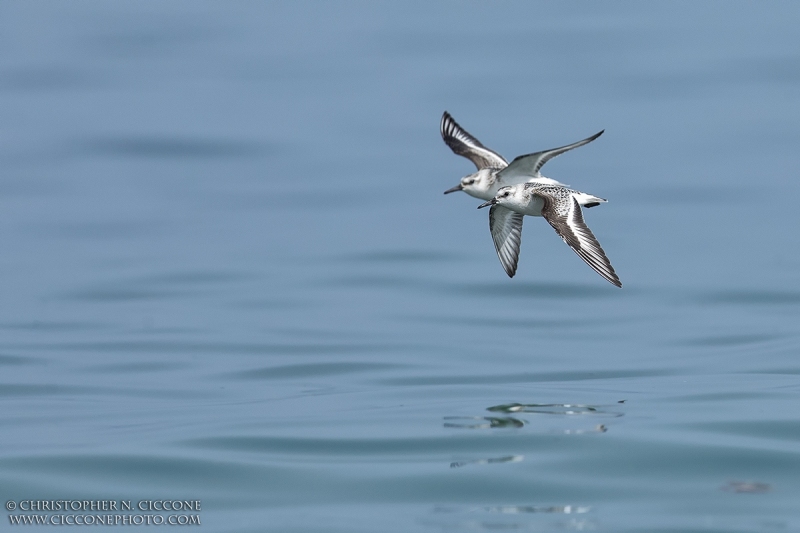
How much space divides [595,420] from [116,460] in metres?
5.25

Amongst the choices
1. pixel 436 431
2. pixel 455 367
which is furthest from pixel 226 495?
pixel 455 367

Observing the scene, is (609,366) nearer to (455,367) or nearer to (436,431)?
(455,367)

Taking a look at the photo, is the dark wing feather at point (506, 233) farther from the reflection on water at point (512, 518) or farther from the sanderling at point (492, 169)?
the reflection on water at point (512, 518)

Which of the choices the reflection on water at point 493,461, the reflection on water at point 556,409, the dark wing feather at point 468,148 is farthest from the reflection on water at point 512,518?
the dark wing feather at point 468,148

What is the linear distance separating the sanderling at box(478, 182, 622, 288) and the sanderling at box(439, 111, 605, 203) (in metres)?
0.17

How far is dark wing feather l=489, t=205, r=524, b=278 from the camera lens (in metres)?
16.6

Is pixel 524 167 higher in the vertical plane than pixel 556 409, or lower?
higher

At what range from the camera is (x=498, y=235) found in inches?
659

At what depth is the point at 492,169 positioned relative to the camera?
15.9 metres

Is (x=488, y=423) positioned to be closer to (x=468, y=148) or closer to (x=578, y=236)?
(x=578, y=236)

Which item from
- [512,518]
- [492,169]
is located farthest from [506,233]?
[512,518]

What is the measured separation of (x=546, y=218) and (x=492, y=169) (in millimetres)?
1659

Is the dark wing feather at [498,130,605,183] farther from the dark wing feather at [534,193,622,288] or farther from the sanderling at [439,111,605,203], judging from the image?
the dark wing feather at [534,193,622,288]

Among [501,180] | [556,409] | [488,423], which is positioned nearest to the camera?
[501,180]
